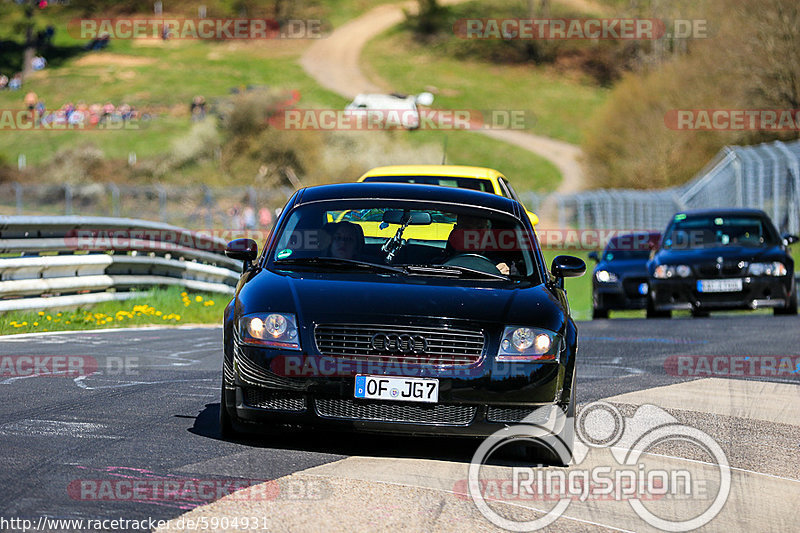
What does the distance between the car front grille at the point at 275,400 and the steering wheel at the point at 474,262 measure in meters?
1.43

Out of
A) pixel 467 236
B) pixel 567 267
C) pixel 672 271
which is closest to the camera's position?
pixel 467 236

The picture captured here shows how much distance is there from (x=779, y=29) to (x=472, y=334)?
130 feet

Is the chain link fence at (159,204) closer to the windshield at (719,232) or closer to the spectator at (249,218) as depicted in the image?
the spectator at (249,218)

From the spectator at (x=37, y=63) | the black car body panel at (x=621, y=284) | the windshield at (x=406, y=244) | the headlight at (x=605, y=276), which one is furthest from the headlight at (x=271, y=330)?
the spectator at (x=37, y=63)

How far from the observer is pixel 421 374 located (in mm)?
6426

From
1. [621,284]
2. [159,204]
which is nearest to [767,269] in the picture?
[621,284]

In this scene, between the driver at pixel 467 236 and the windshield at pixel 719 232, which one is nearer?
the driver at pixel 467 236

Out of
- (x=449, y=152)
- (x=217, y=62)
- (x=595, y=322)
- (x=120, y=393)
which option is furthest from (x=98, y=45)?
(x=120, y=393)

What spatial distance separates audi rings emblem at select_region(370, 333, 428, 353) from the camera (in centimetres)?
644

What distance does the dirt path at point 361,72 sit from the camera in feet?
240

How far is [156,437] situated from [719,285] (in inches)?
514

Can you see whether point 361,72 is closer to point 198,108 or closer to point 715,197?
point 198,108

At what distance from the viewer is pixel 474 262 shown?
7.56 meters

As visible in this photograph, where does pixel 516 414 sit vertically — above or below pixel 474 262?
below
